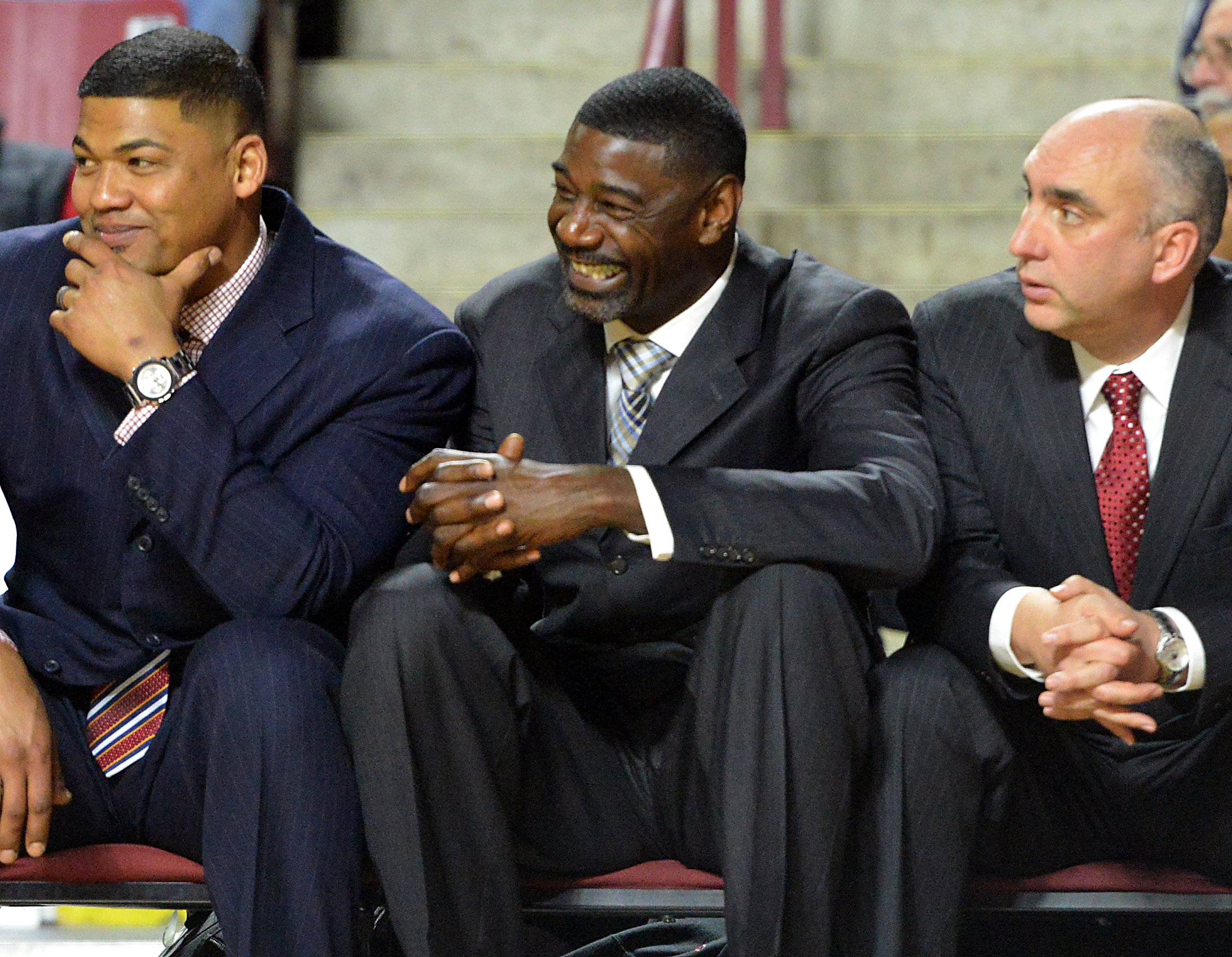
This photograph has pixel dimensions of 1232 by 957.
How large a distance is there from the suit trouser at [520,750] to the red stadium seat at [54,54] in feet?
10.7

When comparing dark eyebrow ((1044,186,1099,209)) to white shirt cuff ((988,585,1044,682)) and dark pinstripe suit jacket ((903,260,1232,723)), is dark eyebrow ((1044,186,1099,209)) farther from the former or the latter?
white shirt cuff ((988,585,1044,682))

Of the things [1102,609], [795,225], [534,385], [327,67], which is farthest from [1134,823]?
[327,67]

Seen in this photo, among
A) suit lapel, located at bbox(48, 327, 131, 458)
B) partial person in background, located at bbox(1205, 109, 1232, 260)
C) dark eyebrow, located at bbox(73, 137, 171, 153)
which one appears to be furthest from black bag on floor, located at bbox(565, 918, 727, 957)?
partial person in background, located at bbox(1205, 109, 1232, 260)

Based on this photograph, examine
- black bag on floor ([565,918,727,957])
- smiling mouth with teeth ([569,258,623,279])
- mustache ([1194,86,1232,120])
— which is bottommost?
black bag on floor ([565,918,727,957])

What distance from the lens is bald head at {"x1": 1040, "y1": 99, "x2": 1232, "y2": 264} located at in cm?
224

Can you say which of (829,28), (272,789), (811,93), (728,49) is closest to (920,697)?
(272,789)

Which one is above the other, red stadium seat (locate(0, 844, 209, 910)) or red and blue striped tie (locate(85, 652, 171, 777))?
red and blue striped tie (locate(85, 652, 171, 777))

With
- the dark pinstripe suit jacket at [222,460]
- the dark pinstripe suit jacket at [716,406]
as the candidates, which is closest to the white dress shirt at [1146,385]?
the dark pinstripe suit jacket at [716,406]

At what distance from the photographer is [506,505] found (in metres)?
1.97

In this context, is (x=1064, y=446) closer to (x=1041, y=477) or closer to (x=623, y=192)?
(x=1041, y=477)

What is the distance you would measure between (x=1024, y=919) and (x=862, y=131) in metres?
3.01

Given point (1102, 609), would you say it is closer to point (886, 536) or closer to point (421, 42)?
point (886, 536)

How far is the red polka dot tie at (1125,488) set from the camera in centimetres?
222

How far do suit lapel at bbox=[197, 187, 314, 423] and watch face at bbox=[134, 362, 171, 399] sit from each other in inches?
2.8
